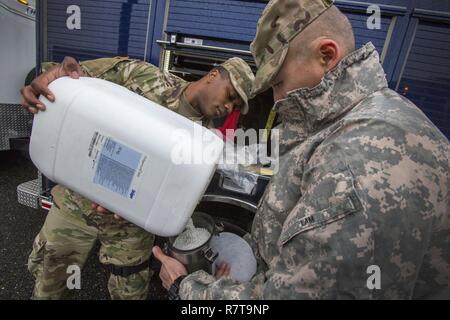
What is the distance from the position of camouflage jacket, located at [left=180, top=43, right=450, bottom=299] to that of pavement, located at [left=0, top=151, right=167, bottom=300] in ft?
6.32

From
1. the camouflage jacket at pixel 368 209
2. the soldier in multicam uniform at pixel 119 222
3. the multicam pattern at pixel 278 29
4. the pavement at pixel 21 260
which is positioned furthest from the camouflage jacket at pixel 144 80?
the pavement at pixel 21 260

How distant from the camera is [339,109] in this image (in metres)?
0.88

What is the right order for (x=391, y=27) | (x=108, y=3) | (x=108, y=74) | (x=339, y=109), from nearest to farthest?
(x=339, y=109) → (x=108, y=74) → (x=391, y=27) → (x=108, y=3)

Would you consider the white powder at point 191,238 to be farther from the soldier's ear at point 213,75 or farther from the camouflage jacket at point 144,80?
the soldier's ear at point 213,75

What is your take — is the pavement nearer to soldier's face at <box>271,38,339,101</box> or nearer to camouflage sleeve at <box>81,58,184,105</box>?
camouflage sleeve at <box>81,58,184,105</box>

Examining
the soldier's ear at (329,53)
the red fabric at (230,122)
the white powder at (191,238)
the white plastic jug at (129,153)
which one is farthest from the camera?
the red fabric at (230,122)

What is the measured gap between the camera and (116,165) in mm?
1152

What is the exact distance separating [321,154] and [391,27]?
5.52 feet

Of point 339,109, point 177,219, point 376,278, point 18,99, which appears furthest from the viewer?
point 18,99

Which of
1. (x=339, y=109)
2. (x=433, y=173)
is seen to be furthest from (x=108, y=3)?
(x=433, y=173)

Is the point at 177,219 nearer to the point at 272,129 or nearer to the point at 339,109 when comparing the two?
the point at 339,109

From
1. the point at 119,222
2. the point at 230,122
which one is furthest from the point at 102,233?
the point at 230,122

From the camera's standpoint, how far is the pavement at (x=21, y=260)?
2223 mm

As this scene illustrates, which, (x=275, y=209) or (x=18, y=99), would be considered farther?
(x=18, y=99)
